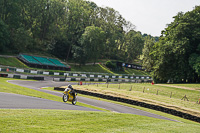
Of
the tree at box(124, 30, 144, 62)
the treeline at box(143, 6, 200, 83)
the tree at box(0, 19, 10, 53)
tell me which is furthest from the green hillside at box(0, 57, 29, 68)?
the tree at box(124, 30, 144, 62)

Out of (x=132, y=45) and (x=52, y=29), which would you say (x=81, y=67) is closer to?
(x=52, y=29)

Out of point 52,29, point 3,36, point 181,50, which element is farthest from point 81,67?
point 181,50

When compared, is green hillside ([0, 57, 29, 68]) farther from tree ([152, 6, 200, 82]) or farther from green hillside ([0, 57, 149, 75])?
tree ([152, 6, 200, 82])

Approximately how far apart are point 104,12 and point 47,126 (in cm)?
10996

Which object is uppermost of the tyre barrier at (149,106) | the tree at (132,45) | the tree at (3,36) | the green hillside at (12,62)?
the tree at (132,45)

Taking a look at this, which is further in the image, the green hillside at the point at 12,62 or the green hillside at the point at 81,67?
the green hillside at the point at 81,67

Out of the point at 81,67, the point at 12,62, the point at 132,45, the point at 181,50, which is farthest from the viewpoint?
the point at 132,45

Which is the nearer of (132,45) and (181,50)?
(181,50)

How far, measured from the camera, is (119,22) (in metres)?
121

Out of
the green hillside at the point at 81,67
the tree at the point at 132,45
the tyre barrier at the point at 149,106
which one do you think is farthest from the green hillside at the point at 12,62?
the tree at the point at 132,45

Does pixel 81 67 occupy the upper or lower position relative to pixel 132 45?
lower

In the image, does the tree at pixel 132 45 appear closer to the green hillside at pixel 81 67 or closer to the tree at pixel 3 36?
the green hillside at pixel 81 67

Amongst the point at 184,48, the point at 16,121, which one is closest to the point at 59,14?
the point at 184,48

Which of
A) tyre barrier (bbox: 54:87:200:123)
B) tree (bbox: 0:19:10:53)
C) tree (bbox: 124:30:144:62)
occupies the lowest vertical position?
tyre barrier (bbox: 54:87:200:123)
